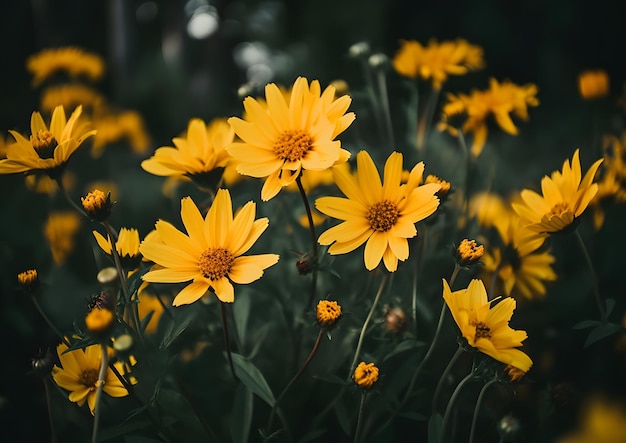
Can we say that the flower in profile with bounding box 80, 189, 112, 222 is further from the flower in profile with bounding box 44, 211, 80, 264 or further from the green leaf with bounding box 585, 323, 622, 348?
the green leaf with bounding box 585, 323, 622, 348

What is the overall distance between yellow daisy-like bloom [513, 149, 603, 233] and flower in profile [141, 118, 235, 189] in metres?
0.48

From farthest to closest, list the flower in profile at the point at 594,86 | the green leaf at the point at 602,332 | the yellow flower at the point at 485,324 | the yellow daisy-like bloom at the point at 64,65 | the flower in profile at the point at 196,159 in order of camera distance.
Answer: the yellow daisy-like bloom at the point at 64,65
the flower in profile at the point at 594,86
the flower in profile at the point at 196,159
the green leaf at the point at 602,332
the yellow flower at the point at 485,324

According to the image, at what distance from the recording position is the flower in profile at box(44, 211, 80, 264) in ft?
4.39

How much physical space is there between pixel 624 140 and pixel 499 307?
2.65 feet

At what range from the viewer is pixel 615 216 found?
1.49m

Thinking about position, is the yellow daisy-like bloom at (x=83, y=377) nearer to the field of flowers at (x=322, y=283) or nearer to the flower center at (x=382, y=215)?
the field of flowers at (x=322, y=283)

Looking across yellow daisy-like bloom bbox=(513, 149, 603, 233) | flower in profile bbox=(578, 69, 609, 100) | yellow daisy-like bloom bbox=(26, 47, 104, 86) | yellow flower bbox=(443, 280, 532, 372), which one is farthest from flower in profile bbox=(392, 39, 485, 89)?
yellow daisy-like bloom bbox=(26, 47, 104, 86)

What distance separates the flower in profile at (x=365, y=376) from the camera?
67cm

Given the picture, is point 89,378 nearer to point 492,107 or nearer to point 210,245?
point 210,245

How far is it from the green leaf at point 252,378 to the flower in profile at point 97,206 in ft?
0.91

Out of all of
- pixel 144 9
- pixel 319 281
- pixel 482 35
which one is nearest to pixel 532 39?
pixel 482 35

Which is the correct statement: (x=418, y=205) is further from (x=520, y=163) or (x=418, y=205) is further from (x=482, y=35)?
(x=482, y=35)

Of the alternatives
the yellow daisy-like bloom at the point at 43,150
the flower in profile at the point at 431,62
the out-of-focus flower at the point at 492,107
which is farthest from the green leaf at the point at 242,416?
the flower in profile at the point at 431,62

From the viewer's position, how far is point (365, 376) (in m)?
0.68
